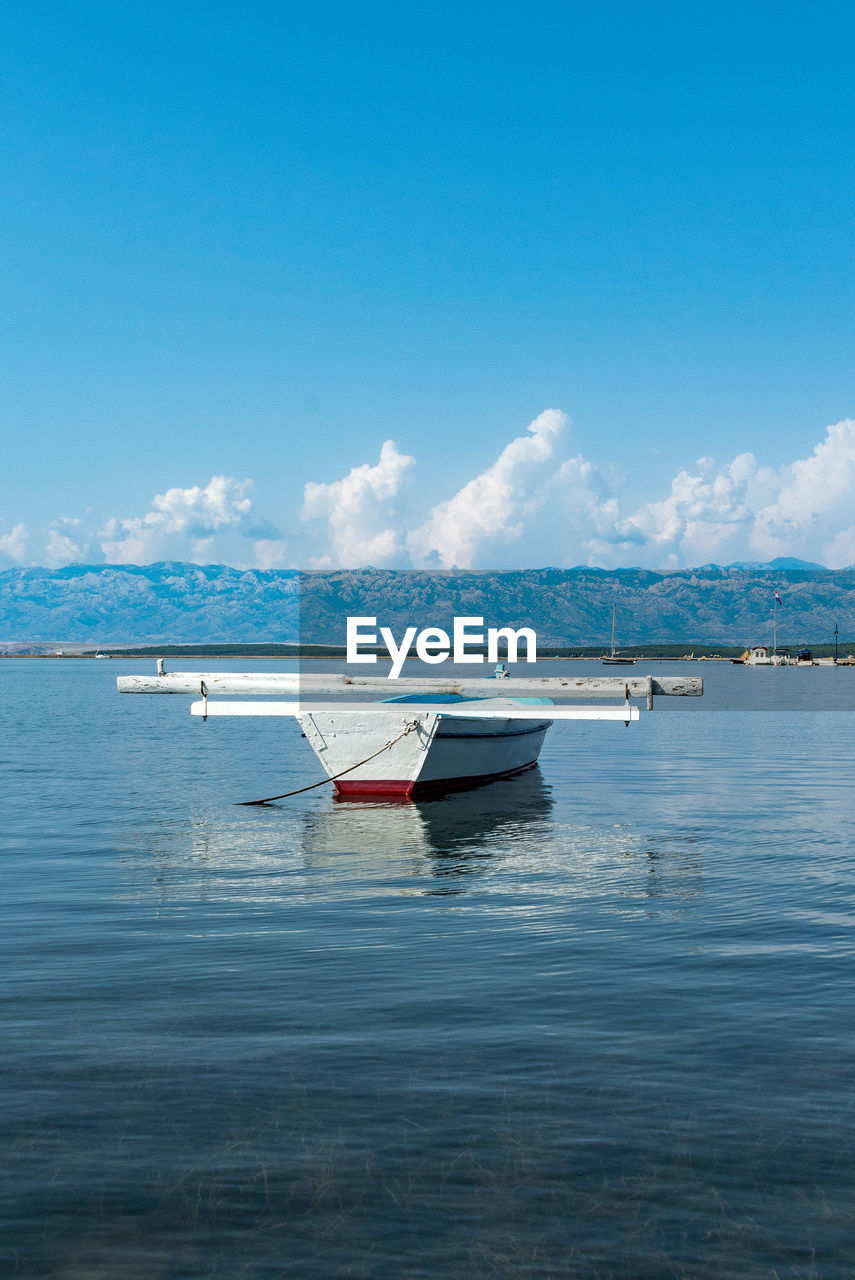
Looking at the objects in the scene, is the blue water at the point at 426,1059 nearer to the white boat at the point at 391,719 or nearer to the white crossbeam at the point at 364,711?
the white crossbeam at the point at 364,711

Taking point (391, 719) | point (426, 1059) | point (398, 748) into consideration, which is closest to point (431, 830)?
point (391, 719)

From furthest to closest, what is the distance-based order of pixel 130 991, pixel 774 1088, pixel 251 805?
pixel 251 805
pixel 130 991
pixel 774 1088

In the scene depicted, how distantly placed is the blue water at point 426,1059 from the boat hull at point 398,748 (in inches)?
197

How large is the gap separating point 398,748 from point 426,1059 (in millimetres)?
16764

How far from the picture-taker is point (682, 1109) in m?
7.21

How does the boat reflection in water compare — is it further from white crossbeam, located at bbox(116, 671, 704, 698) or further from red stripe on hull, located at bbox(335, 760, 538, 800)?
white crossbeam, located at bbox(116, 671, 704, 698)

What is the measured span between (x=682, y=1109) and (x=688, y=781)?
2619 cm

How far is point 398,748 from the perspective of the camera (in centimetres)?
2489

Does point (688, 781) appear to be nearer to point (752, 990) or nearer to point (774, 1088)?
point (752, 990)

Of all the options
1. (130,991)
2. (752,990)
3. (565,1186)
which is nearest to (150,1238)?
(565,1186)

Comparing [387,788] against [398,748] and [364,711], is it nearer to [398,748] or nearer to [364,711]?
[398,748]

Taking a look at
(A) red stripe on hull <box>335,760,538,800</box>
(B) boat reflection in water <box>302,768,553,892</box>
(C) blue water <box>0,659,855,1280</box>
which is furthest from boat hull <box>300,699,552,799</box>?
(C) blue water <box>0,659,855,1280</box>

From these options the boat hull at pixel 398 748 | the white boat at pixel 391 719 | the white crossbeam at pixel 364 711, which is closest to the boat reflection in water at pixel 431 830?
the boat hull at pixel 398 748

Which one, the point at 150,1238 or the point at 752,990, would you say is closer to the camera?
the point at 150,1238
